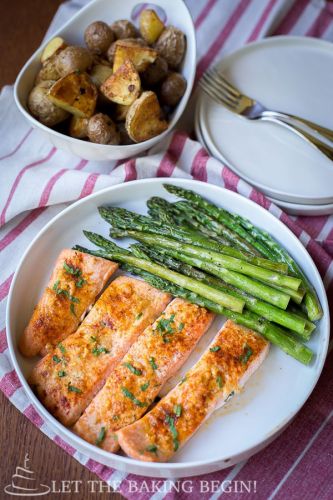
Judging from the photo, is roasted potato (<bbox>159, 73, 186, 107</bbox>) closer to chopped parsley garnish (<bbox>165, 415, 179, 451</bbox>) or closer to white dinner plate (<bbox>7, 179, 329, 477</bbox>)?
white dinner plate (<bbox>7, 179, 329, 477</bbox>)

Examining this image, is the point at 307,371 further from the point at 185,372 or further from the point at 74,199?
the point at 74,199

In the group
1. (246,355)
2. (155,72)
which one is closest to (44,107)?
(155,72)

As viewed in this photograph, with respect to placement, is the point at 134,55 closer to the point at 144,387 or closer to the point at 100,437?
the point at 144,387

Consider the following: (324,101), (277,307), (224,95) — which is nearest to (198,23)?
(224,95)

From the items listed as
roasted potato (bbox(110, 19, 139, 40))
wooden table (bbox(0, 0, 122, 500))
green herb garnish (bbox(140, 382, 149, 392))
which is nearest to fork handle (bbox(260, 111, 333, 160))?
roasted potato (bbox(110, 19, 139, 40))

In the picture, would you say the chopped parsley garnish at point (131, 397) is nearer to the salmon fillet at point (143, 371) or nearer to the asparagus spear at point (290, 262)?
the salmon fillet at point (143, 371)

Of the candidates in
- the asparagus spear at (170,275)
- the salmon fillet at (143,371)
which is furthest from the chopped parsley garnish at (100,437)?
the asparagus spear at (170,275)
